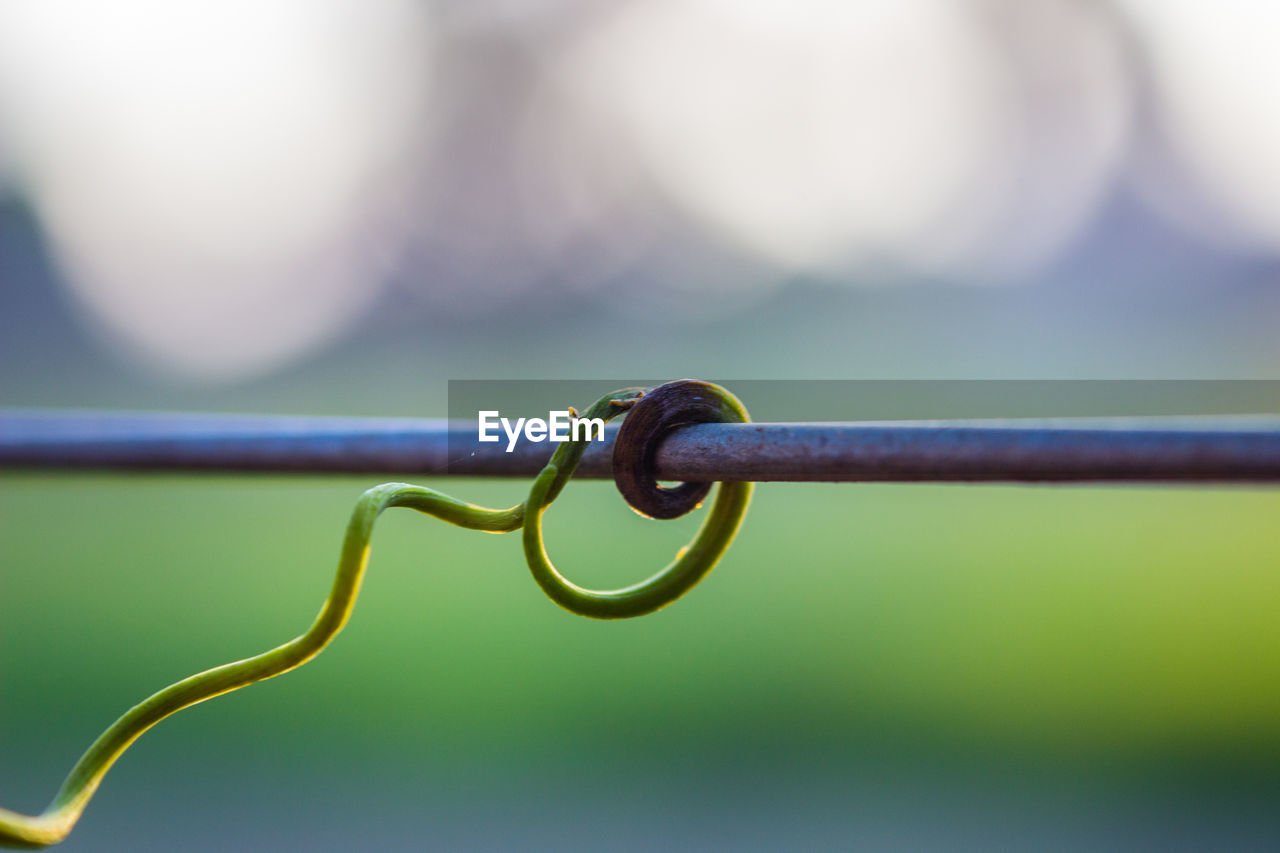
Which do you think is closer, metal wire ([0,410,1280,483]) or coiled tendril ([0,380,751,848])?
metal wire ([0,410,1280,483])

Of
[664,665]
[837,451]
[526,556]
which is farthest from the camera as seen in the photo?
[664,665]

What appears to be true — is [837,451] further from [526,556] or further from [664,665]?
[664,665]

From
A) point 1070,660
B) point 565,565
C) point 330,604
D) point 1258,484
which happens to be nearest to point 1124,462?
point 1258,484

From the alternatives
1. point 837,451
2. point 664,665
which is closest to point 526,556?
point 837,451

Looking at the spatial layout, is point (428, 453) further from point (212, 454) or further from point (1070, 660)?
point (1070, 660)

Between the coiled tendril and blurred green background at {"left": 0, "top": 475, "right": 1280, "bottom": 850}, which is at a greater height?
blurred green background at {"left": 0, "top": 475, "right": 1280, "bottom": 850}

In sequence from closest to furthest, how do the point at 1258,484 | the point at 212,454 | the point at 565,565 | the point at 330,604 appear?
the point at 1258,484, the point at 330,604, the point at 212,454, the point at 565,565
